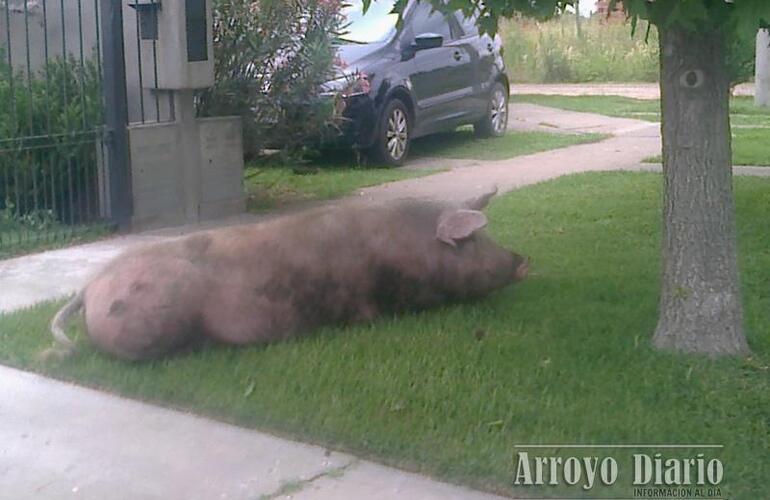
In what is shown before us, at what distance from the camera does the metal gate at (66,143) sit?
9.53 meters

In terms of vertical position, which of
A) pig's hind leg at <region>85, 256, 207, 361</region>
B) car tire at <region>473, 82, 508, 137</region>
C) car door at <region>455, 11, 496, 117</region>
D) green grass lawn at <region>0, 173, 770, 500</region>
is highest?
car door at <region>455, 11, 496, 117</region>

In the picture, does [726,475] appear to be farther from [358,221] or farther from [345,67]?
[345,67]

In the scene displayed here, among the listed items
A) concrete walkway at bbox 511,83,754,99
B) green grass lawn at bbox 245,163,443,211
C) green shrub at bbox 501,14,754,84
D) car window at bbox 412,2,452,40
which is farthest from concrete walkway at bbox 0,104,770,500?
green shrub at bbox 501,14,754,84

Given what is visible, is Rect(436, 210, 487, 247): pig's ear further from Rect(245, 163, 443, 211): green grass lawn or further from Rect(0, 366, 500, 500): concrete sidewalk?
Rect(245, 163, 443, 211): green grass lawn

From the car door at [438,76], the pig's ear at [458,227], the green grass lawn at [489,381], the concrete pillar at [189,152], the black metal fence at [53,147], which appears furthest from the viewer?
the car door at [438,76]

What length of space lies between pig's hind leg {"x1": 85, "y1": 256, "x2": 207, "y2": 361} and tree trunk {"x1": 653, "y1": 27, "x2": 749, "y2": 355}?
90.0 inches

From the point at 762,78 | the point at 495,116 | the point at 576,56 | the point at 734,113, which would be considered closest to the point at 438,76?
the point at 495,116

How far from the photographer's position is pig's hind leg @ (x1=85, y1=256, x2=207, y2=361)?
241 inches

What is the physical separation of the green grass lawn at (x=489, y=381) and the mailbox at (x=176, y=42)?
9.86ft

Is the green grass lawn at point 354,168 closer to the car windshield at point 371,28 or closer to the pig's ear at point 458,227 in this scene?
the car windshield at point 371,28

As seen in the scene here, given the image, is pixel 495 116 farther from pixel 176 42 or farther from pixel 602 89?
pixel 602 89

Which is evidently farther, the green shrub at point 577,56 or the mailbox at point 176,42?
the green shrub at point 577,56

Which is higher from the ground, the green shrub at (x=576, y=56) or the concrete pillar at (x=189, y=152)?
the green shrub at (x=576, y=56)

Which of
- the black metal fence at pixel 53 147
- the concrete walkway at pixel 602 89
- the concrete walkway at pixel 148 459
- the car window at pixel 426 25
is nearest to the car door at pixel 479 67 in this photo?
the car window at pixel 426 25
